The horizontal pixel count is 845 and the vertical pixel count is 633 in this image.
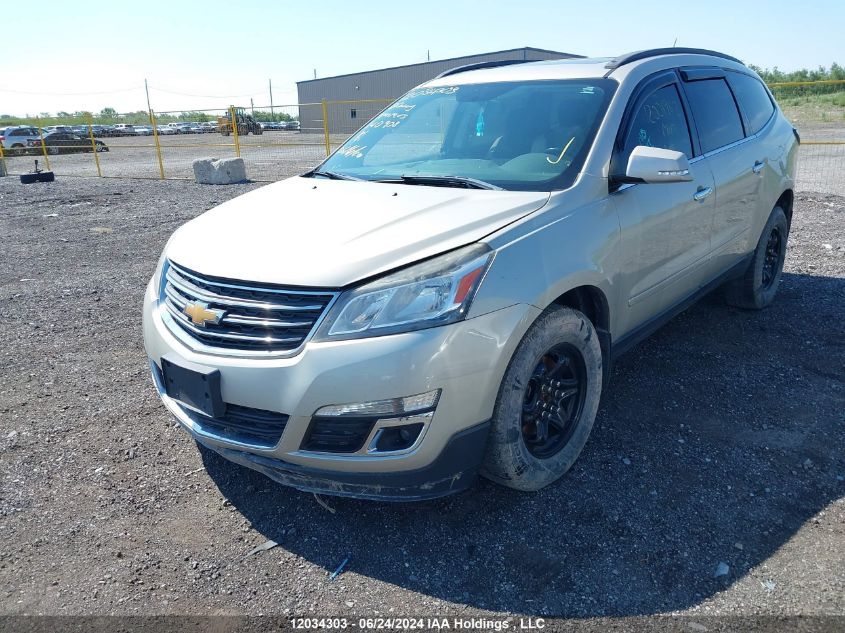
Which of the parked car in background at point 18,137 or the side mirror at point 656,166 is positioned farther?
the parked car in background at point 18,137

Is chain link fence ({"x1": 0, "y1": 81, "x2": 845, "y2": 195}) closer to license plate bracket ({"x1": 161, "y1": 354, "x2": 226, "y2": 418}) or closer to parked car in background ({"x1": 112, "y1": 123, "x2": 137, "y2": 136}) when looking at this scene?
parked car in background ({"x1": 112, "y1": 123, "x2": 137, "y2": 136})

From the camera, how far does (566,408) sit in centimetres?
304

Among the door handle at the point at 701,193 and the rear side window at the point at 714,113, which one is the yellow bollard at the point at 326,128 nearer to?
the rear side window at the point at 714,113

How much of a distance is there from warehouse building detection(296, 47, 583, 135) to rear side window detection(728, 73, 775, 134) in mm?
14764

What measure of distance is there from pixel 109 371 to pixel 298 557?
247cm

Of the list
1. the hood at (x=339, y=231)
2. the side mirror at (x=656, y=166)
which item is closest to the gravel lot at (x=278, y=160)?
the side mirror at (x=656, y=166)

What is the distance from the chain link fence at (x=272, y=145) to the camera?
1639 centimetres

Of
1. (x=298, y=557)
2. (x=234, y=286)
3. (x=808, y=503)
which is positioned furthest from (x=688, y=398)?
(x=234, y=286)

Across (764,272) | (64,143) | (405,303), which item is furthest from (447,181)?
(64,143)

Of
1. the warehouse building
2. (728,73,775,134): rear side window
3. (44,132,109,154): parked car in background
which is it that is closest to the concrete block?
the warehouse building

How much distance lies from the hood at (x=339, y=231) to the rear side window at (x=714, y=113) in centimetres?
176

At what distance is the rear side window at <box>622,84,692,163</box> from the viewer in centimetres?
343

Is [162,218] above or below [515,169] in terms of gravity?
below

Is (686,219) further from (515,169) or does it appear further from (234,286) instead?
(234,286)
